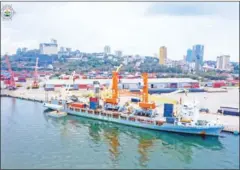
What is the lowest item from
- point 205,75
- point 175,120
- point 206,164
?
point 206,164

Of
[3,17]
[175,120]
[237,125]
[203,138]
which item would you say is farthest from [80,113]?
[3,17]

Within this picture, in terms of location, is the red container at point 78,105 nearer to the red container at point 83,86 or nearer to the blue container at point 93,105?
the blue container at point 93,105

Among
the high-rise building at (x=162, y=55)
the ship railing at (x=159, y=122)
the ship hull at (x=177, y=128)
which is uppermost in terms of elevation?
the high-rise building at (x=162, y=55)

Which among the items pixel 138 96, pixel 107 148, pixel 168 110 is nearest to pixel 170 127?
pixel 168 110

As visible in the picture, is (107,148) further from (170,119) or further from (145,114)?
(145,114)

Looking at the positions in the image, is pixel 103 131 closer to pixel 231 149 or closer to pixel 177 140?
pixel 177 140

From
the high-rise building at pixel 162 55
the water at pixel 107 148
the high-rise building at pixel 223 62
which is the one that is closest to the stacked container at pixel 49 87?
the water at pixel 107 148

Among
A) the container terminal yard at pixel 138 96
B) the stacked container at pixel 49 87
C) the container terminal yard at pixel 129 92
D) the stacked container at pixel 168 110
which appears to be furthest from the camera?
the stacked container at pixel 49 87
